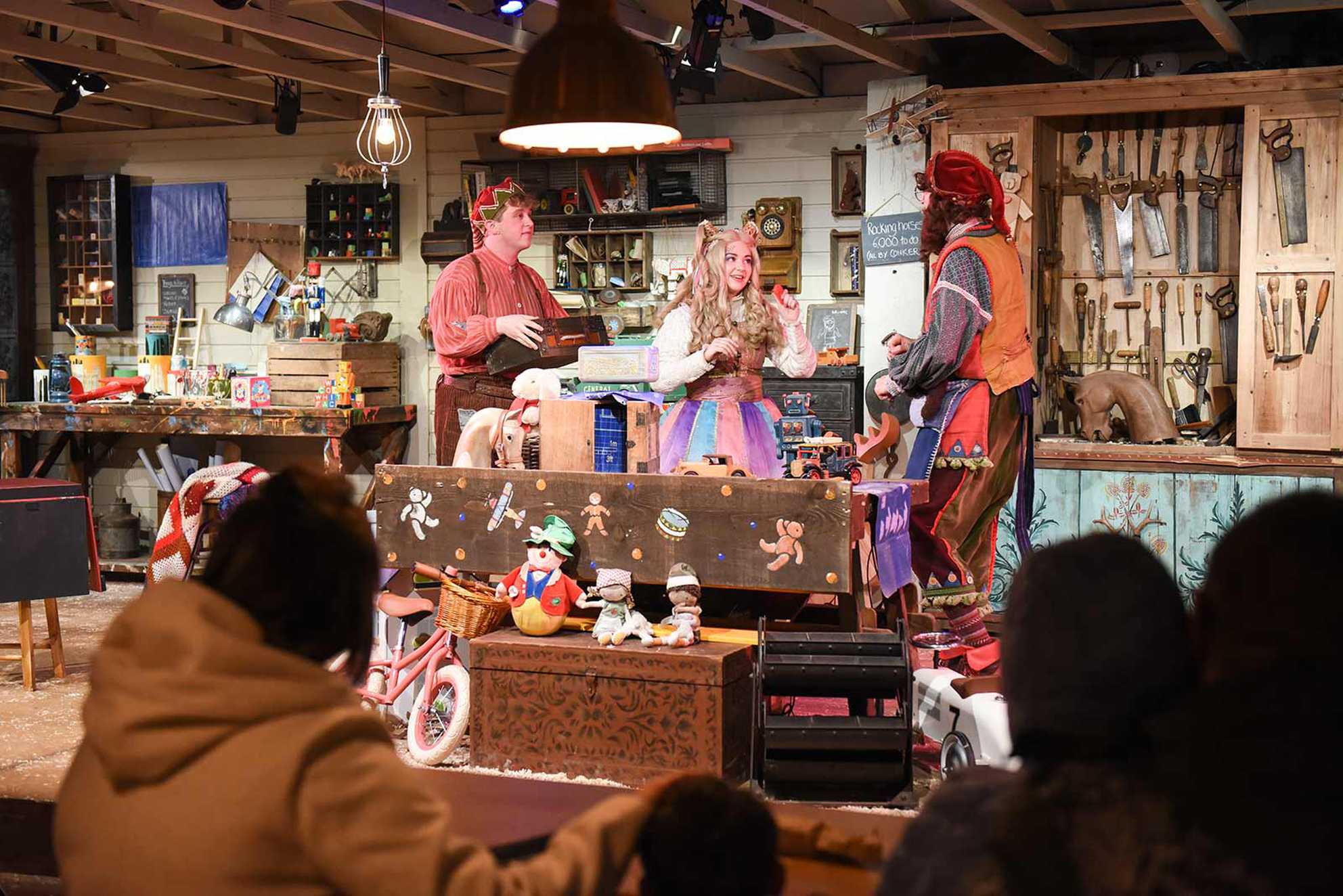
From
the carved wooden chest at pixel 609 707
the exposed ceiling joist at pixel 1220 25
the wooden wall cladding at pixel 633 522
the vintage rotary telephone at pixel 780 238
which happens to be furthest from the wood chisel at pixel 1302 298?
the carved wooden chest at pixel 609 707

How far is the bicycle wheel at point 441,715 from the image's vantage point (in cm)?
445

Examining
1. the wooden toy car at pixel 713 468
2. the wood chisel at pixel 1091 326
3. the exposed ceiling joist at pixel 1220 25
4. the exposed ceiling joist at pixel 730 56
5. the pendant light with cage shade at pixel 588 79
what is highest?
the exposed ceiling joist at pixel 730 56

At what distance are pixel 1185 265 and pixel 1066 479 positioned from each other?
144 centimetres

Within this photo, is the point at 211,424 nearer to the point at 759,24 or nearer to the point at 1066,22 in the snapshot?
the point at 759,24

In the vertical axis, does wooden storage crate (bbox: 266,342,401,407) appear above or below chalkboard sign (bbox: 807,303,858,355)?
below

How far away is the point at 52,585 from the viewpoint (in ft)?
17.5

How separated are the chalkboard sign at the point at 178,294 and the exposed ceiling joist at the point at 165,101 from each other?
1.09 meters

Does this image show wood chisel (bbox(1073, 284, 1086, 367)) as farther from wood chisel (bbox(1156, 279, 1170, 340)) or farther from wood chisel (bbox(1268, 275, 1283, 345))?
wood chisel (bbox(1268, 275, 1283, 345))

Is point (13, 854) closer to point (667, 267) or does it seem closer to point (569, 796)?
point (569, 796)

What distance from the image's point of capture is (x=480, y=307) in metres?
5.70

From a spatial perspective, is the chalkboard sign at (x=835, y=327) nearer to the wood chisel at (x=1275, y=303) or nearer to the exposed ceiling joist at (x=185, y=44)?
the wood chisel at (x=1275, y=303)

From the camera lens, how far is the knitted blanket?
19.6 ft

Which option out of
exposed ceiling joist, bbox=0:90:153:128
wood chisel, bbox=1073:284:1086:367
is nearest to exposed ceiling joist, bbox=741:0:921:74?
wood chisel, bbox=1073:284:1086:367

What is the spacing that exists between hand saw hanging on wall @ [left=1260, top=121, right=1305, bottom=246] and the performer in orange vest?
2149 mm
